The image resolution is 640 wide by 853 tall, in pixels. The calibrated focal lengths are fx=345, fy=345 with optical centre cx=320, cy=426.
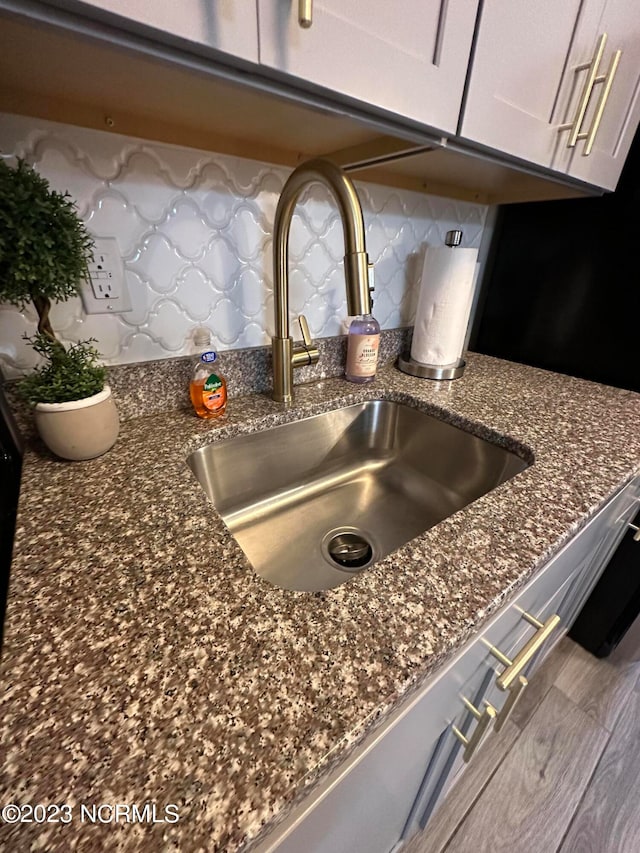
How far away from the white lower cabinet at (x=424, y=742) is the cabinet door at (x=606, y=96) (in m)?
0.69

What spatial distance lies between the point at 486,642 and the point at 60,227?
72cm

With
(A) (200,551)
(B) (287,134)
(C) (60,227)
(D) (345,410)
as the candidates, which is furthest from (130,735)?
(B) (287,134)

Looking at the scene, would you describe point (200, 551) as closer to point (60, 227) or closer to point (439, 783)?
point (60, 227)

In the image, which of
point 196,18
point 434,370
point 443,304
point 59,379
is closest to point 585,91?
point 443,304

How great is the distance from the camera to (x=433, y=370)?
0.94 metres

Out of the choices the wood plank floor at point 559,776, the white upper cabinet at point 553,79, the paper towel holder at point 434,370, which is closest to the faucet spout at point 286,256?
the white upper cabinet at point 553,79

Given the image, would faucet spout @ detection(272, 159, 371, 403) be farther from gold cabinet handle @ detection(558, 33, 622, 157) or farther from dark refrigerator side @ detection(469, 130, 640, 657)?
dark refrigerator side @ detection(469, 130, 640, 657)

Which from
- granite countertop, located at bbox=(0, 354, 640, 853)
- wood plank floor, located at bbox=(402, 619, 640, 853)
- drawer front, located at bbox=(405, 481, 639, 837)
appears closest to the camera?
granite countertop, located at bbox=(0, 354, 640, 853)

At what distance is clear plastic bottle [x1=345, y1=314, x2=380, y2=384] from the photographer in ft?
2.78

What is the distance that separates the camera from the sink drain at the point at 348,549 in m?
0.66

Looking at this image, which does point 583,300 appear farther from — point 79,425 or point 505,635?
point 79,425

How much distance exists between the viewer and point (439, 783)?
625 millimetres

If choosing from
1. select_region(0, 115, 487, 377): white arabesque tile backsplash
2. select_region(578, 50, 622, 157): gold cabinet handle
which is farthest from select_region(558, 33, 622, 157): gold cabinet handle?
select_region(0, 115, 487, 377): white arabesque tile backsplash

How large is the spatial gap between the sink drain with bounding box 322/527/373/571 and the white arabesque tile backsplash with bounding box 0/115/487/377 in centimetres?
46
